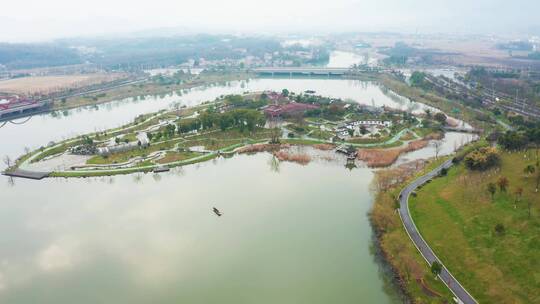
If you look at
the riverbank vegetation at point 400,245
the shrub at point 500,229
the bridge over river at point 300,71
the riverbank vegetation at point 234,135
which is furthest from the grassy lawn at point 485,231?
the bridge over river at point 300,71

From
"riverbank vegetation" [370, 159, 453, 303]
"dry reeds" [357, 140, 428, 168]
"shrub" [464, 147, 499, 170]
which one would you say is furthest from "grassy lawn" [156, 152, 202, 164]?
"shrub" [464, 147, 499, 170]

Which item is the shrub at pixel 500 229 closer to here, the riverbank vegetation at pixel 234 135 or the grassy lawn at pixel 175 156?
the riverbank vegetation at pixel 234 135

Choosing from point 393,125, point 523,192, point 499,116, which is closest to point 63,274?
point 523,192

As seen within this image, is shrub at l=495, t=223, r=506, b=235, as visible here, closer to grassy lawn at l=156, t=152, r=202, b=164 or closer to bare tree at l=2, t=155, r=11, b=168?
grassy lawn at l=156, t=152, r=202, b=164

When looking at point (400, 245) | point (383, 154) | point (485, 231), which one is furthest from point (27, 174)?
point (485, 231)

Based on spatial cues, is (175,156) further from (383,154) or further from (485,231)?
(485,231)
